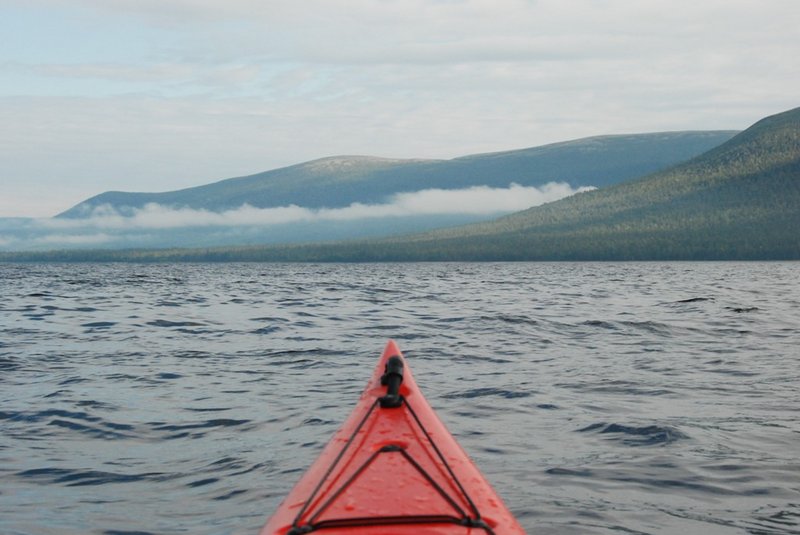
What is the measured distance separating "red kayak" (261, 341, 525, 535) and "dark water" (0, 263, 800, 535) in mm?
1954

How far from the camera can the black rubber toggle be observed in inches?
307

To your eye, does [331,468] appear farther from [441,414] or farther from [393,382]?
[441,414]

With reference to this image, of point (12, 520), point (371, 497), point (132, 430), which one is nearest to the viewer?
point (371, 497)

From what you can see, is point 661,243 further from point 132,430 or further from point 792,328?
point 132,430

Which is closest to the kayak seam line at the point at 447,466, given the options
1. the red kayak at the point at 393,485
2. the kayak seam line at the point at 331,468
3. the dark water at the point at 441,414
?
the red kayak at the point at 393,485

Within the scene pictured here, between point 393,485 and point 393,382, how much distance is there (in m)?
1.47

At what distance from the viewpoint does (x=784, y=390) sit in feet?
50.9

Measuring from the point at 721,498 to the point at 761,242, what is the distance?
185881 mm

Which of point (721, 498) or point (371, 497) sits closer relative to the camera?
Answer: point (371, 497)

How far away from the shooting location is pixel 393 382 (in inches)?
313

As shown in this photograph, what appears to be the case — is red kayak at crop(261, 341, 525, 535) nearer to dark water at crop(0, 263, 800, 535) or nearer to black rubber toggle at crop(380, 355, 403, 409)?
black rubber toggle at crop(380, 355, 403, 409)

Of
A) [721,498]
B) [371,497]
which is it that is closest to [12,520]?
[371,497]

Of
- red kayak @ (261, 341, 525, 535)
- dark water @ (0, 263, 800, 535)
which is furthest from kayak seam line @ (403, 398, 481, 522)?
dark water @ (0, 263, 800, 535)

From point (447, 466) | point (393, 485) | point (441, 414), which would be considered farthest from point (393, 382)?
point (441, 414)
